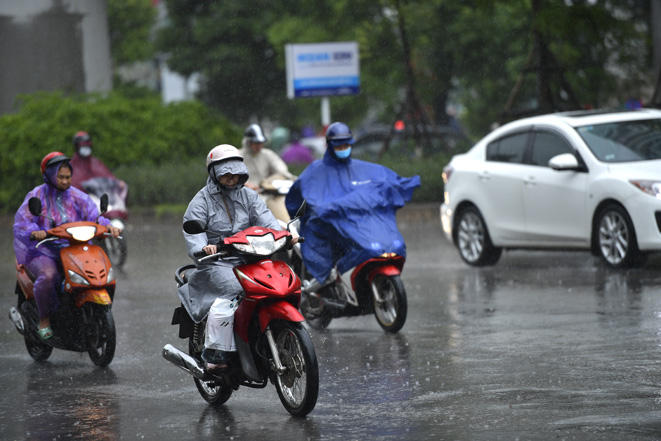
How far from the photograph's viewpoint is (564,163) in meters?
13.3

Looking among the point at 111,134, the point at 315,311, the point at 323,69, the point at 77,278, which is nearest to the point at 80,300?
the point at 77,278

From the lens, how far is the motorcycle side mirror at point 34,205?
30.5 feet

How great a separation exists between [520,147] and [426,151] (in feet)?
37.9

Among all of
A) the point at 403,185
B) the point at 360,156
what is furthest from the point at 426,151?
the point at 403,185

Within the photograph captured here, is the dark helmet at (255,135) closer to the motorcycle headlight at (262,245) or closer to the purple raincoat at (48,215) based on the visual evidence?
the purple raincoat at (48,215)

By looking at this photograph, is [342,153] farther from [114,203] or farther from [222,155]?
[114,203]

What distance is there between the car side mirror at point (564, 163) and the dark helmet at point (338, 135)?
11.1ft

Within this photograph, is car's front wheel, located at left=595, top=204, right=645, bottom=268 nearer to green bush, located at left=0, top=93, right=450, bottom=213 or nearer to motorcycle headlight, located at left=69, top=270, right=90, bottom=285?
motorcycle headlight, located at left=69, top=270, right=90, bottom=285

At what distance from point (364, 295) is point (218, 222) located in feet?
10.4

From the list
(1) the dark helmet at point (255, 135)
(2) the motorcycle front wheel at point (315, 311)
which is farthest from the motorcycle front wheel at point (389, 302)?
(1) the dark helmet at point (255, 135)

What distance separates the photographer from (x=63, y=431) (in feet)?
23.2

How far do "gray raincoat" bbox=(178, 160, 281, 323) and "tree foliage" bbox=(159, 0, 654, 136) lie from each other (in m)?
13.1

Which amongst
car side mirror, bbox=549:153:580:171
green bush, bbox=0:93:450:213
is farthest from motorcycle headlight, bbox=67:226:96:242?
green bush, bbox=0:93:450:213

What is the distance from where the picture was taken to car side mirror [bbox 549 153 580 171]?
13344mm
